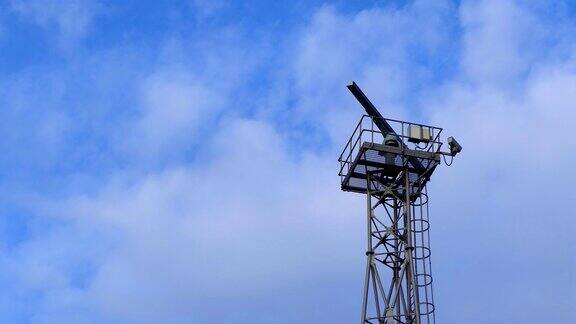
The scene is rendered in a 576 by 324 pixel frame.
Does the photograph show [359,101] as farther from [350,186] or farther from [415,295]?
[415,295]

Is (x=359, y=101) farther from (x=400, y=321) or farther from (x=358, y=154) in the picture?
(x=400, y=321)

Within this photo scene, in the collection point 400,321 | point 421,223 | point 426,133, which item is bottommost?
point 400,321

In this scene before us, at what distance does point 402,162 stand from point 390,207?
6.44 ft

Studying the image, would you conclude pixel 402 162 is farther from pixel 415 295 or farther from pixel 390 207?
pixel 415 295

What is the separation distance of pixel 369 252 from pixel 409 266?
1857 millimetres

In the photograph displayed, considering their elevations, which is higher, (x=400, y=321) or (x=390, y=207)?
(x=390, y=207)

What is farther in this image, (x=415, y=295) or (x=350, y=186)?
(x=350, y=186)

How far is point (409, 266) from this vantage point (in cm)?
5819

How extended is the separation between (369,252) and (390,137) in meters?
5.00

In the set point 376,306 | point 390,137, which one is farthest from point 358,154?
point 376,306

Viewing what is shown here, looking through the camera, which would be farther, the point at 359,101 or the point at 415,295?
the point at 359,101

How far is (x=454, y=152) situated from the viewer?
60625mm

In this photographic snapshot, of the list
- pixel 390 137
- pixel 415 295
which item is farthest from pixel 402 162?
pixel 415 295

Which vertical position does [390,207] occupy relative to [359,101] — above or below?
below
